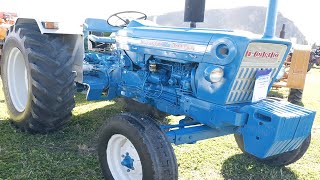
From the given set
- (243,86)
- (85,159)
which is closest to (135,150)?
(85,159)

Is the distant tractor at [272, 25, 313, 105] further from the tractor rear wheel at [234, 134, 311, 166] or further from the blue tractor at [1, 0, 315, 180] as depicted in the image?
the blue tractor at [1, 0, 315, 180]

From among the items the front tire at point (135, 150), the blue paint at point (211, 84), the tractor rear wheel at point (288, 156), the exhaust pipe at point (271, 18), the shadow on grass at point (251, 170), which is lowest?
the shadow on grass at point (251, 170)

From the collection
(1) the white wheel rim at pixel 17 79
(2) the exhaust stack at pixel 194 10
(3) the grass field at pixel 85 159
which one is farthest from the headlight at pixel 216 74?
(1) the white wheel rim at pixel 17 79

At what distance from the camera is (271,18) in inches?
103

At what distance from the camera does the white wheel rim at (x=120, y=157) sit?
2852 mm

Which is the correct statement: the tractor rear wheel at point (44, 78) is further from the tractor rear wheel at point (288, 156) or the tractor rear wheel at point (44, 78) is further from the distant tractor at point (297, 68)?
the distant tractor at point (297, 68)

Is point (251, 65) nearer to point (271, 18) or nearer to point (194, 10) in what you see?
point (271, 18)

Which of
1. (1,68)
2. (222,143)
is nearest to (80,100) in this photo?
(1,68)

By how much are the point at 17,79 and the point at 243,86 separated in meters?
2.92

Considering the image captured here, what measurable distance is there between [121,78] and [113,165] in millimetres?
1179

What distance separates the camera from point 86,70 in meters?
4.09

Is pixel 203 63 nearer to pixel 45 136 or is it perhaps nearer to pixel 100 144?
pixel 100 144

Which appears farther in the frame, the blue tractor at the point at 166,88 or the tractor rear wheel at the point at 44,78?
the tractor rear wheel at the point at 44,78

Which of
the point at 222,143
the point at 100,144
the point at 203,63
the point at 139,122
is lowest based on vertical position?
the point at 222,143
